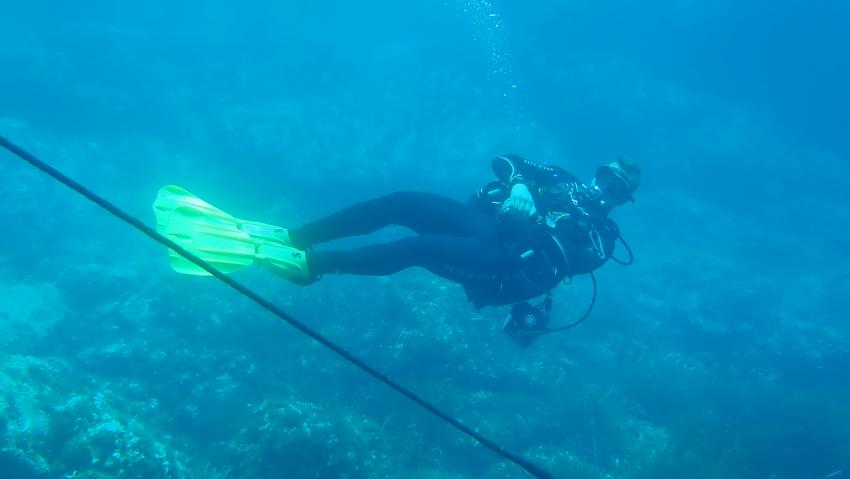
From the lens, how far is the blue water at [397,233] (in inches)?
378

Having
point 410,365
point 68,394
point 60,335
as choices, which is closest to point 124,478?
point 68,394

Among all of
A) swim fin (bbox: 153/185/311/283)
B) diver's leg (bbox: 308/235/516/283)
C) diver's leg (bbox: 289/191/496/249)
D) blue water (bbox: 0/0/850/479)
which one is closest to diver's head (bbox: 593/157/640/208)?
diver's leg (bbox: 289/191/496/249)

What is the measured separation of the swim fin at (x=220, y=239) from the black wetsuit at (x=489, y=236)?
0.20 metres

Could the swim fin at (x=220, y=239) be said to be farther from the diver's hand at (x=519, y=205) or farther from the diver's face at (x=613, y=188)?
the diver's face at (x=613, y=188)

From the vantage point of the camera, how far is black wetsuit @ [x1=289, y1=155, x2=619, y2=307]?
4684 millimetres

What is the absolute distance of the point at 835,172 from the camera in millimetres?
30734

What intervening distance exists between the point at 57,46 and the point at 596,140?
31.1 m

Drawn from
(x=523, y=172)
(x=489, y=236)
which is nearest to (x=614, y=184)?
(x=523, y=172)

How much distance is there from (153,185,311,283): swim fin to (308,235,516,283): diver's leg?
27 cm

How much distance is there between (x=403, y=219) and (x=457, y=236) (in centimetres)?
62

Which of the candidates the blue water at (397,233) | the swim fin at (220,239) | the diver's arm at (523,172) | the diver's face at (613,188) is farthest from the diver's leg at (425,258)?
the blue water at (397,233)

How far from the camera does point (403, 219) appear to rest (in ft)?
16.9

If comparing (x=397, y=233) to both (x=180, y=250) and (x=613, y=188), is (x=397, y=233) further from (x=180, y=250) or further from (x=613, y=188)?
(x=180, y=250)

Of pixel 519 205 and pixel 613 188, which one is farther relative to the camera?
pixel 613 188
